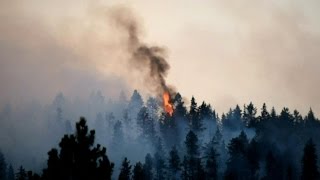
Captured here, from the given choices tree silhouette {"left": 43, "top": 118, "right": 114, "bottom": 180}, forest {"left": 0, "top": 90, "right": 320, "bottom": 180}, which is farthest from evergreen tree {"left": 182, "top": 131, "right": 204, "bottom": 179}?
tree silhouette {"left": 43, "top": 118, "right": 114, "bottom": 180}

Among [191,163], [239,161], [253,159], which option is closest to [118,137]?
[191,163]

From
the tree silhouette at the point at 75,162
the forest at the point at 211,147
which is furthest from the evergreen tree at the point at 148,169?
the tree silhouette at the point at 75,162

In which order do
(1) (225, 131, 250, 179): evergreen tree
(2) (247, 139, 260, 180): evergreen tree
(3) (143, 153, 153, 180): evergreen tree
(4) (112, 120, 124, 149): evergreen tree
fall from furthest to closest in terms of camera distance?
(4) (112, 120, 124, 149): evergreen tree → (1) (225, 131, 250, 179): evergreen tree → (2) (247, 139, 260, 180): evergreen tree → (3) (143, 153, 153, 180): evergreen tree

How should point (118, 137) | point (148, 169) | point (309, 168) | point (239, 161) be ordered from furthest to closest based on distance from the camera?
point (118, 137), point (148, 169), point (239, 161), point (309, 168)

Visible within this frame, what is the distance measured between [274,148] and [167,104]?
51573mm

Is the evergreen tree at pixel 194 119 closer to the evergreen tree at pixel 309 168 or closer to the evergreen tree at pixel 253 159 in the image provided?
the evergreen tree at pixel 253 159

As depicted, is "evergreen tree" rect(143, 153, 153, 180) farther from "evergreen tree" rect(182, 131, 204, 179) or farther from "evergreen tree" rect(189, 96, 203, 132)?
"evergreen tree" rect(189, 96, 203, 132)

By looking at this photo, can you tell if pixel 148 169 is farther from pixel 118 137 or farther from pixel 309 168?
pixel 118 137

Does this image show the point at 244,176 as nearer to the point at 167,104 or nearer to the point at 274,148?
the point at 274,148

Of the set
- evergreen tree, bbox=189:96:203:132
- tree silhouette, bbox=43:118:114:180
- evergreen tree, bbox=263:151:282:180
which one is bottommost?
tree silhouette, bbox=43:118:114:180

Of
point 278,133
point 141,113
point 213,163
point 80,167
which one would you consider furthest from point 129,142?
point 80,167

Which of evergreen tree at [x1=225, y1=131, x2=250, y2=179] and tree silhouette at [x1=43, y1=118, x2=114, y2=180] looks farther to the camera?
evergreen tree at [x1=225, y1=131, x2=250, y2=179]

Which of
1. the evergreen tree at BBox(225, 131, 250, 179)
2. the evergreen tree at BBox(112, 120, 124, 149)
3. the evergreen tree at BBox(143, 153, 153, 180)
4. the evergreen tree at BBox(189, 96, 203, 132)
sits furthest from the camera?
the evergreen tree at BBox(112, 120, 124, 149)

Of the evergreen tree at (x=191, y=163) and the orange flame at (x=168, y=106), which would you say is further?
the orange flame at (x=168, y=106)
